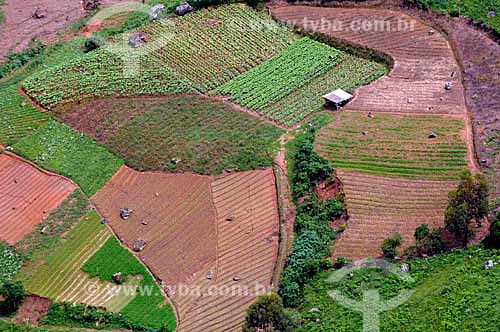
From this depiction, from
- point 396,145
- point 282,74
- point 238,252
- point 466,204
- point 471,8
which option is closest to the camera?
point 466,204

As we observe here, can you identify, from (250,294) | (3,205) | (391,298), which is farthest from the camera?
(3,205)

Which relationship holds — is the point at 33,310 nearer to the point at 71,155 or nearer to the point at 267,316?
the point at 71,155

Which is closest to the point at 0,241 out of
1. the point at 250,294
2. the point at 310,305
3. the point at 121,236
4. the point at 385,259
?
the point at 121,236

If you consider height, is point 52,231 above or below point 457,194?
below

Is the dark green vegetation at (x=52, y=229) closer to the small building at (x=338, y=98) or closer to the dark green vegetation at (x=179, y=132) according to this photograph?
the dark green vegetation at (x=179, y=132)

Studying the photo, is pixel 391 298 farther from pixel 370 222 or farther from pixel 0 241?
pixel 0 241

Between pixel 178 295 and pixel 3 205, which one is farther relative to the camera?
pixel 3 205

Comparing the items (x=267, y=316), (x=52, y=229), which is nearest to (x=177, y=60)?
(x=52, y=229)

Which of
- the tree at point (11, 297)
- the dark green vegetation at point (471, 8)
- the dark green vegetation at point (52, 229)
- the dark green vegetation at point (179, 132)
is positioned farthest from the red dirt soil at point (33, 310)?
the dark green vegetation at point (471, 8)
